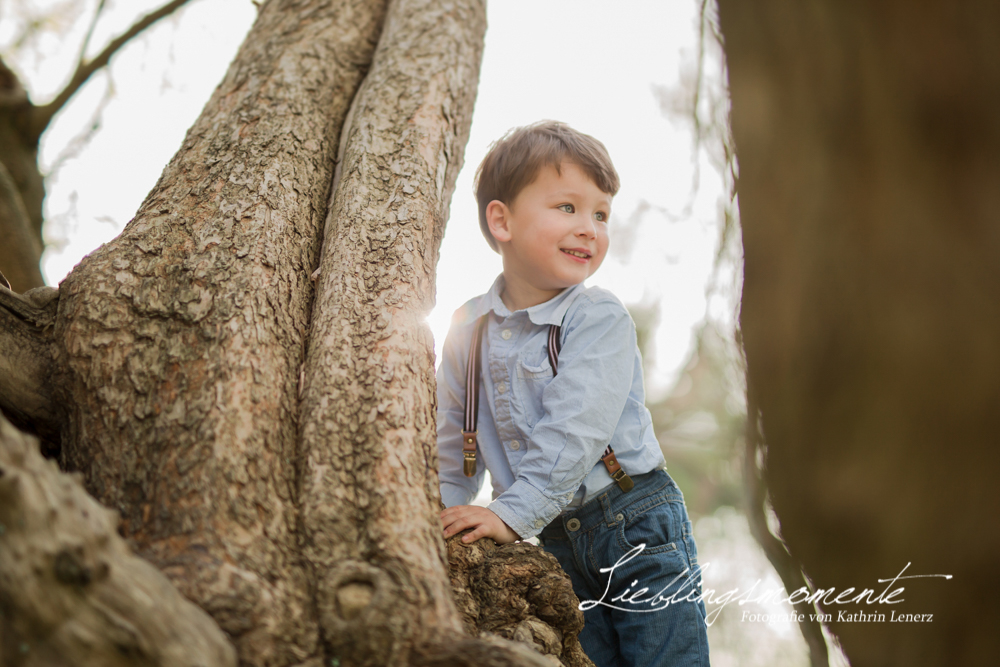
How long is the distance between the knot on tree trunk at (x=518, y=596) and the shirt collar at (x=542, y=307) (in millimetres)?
714

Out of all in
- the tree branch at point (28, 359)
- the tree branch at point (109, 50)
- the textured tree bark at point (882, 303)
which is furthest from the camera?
the tree branch at point (109, 50)

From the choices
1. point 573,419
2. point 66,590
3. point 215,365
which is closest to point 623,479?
point 573,419

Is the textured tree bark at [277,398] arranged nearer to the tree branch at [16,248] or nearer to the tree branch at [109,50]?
the tree branch at [16,248]

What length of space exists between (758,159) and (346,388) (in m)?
0.92

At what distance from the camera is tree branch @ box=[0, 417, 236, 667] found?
0.76 metres

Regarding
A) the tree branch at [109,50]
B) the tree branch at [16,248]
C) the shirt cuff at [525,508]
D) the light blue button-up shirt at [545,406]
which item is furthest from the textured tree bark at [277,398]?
the tree branch at [109,50]

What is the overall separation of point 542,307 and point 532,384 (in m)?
0.25

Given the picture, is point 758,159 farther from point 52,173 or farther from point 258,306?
point 52,173

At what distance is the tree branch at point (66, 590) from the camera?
76 cm

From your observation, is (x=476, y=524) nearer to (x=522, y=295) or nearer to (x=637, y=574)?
(x=637, y=574)

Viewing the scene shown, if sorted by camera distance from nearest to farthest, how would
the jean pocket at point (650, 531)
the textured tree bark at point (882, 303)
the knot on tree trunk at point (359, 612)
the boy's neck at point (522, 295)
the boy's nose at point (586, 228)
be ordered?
1. the textured tree bark at point (882, 303)
2. the knot on tree trunk at point (359, 612)
3. the jean pocket at point (650, 531)
4. the boy's nose at point (586, 228)
5. the boy's neck at point (522, 295)

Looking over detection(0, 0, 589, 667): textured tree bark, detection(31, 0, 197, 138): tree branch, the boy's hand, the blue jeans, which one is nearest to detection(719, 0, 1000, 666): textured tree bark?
detection(0, 0, 589, 667): textured tree bark

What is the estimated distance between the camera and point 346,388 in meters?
1.27

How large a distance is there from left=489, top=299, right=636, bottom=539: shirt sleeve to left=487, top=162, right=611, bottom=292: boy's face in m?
0.18
